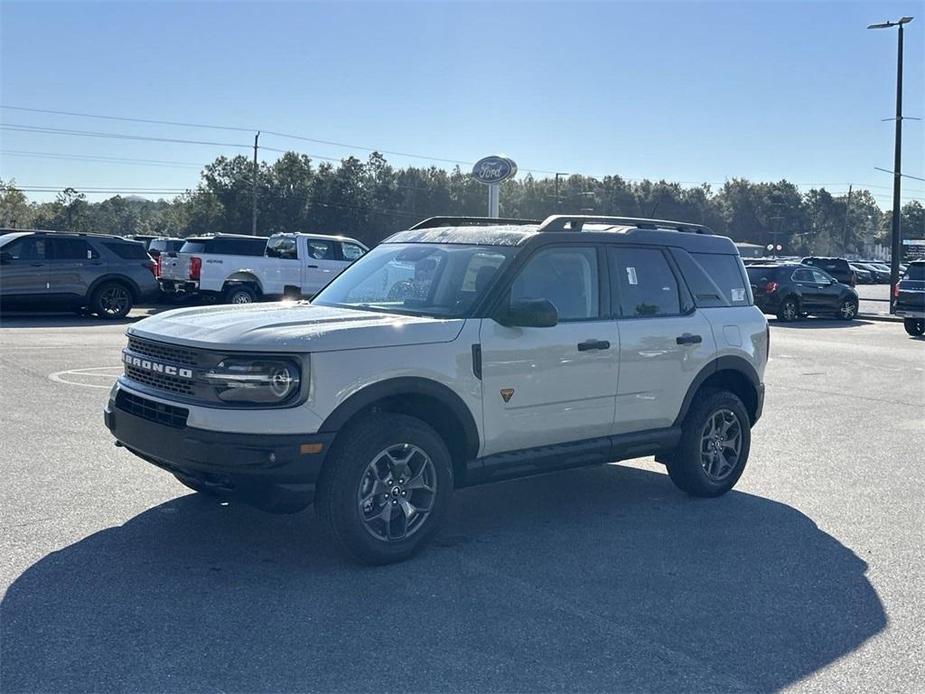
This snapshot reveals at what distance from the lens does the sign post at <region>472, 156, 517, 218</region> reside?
22375 millimetres

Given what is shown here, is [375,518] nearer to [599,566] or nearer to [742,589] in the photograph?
[599,566]

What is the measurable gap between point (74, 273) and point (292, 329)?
16874mm

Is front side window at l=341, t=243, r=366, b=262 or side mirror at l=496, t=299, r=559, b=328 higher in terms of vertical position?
front side window at l=341, t=243, r=366, b=262

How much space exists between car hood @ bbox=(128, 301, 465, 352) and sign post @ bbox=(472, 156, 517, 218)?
16785 mm

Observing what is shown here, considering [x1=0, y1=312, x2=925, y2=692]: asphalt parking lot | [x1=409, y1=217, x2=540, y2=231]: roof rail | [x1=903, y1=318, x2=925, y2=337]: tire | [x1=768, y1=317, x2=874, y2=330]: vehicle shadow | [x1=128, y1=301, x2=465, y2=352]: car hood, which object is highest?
[x1=409, y1=217, x2=540, y2=231]: roof rail

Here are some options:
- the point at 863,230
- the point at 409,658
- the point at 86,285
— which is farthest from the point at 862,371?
the point at 863,230

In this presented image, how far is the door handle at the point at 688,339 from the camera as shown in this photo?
6734 mm

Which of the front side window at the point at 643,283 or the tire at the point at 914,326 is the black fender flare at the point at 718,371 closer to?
the front side window at the point at 643,283

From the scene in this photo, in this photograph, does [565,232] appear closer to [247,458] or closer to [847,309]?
[247,458]

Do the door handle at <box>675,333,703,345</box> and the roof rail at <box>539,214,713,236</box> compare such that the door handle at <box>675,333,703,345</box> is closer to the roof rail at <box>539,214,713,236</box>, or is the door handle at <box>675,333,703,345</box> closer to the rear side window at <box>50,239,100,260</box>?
the roof rail at <box>539,214,713,236</box>

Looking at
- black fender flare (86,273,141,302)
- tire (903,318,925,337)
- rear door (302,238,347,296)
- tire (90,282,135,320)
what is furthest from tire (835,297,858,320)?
tire (90,282,135,320)

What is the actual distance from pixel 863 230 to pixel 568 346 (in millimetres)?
153906

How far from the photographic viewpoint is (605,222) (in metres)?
7.02

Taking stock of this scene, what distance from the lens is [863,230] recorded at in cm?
14612
